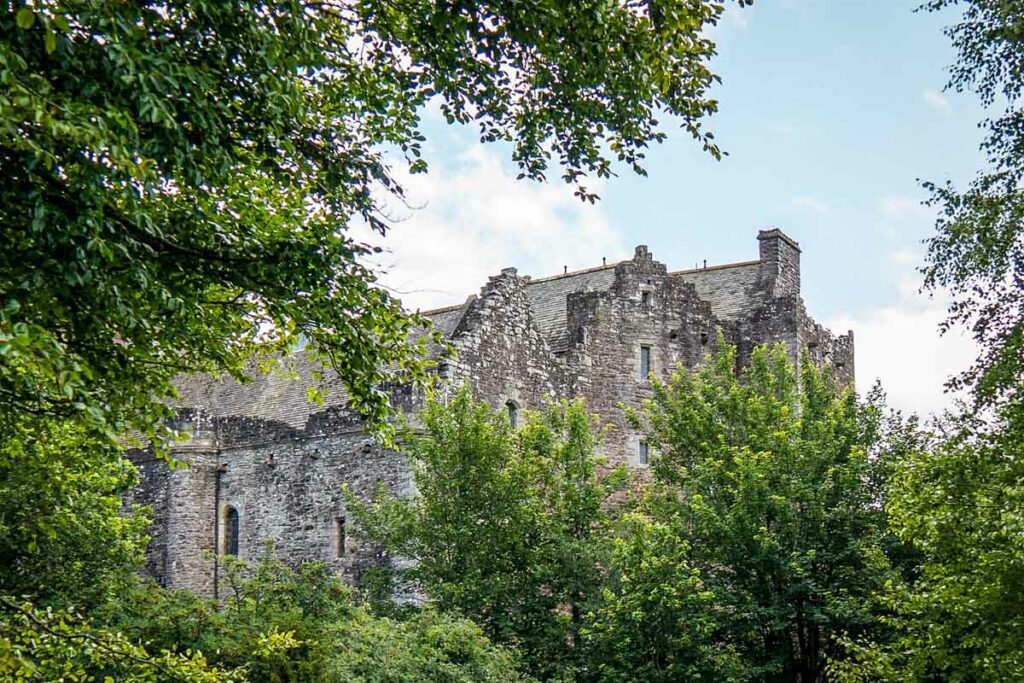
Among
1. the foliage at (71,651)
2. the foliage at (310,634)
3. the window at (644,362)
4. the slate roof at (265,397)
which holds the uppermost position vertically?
the window at (644,362)

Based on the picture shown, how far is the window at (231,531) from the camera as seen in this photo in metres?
30.6

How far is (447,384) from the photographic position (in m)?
27.3

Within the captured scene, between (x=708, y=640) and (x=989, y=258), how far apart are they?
901 cm

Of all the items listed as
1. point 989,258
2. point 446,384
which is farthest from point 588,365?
point 989,258

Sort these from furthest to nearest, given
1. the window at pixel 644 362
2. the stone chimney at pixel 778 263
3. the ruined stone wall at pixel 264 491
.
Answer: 1. the stone chimney at pixel 778 263
2. the window at pixel 644 362
3. the ruined stone wall at pixel 264 491

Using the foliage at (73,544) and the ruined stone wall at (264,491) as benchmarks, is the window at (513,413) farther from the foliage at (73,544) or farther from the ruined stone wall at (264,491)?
the foliage at (73,544)

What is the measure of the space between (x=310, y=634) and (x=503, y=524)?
4.35m

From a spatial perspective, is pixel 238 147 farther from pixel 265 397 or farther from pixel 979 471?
pixel 265 397

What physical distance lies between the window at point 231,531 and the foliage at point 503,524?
674 centimetres

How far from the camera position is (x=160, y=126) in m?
9.38

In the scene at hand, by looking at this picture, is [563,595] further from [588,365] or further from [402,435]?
[588,365]

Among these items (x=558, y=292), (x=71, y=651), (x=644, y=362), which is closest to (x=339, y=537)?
(x=644, y=362)

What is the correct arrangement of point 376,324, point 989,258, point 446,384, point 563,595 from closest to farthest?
1. point 376,324
2. point 989,258
3. point 563,595
4. point 446,384

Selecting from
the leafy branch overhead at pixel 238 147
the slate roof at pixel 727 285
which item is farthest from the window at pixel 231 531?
the leafy branch overhead at pixel 238 147
